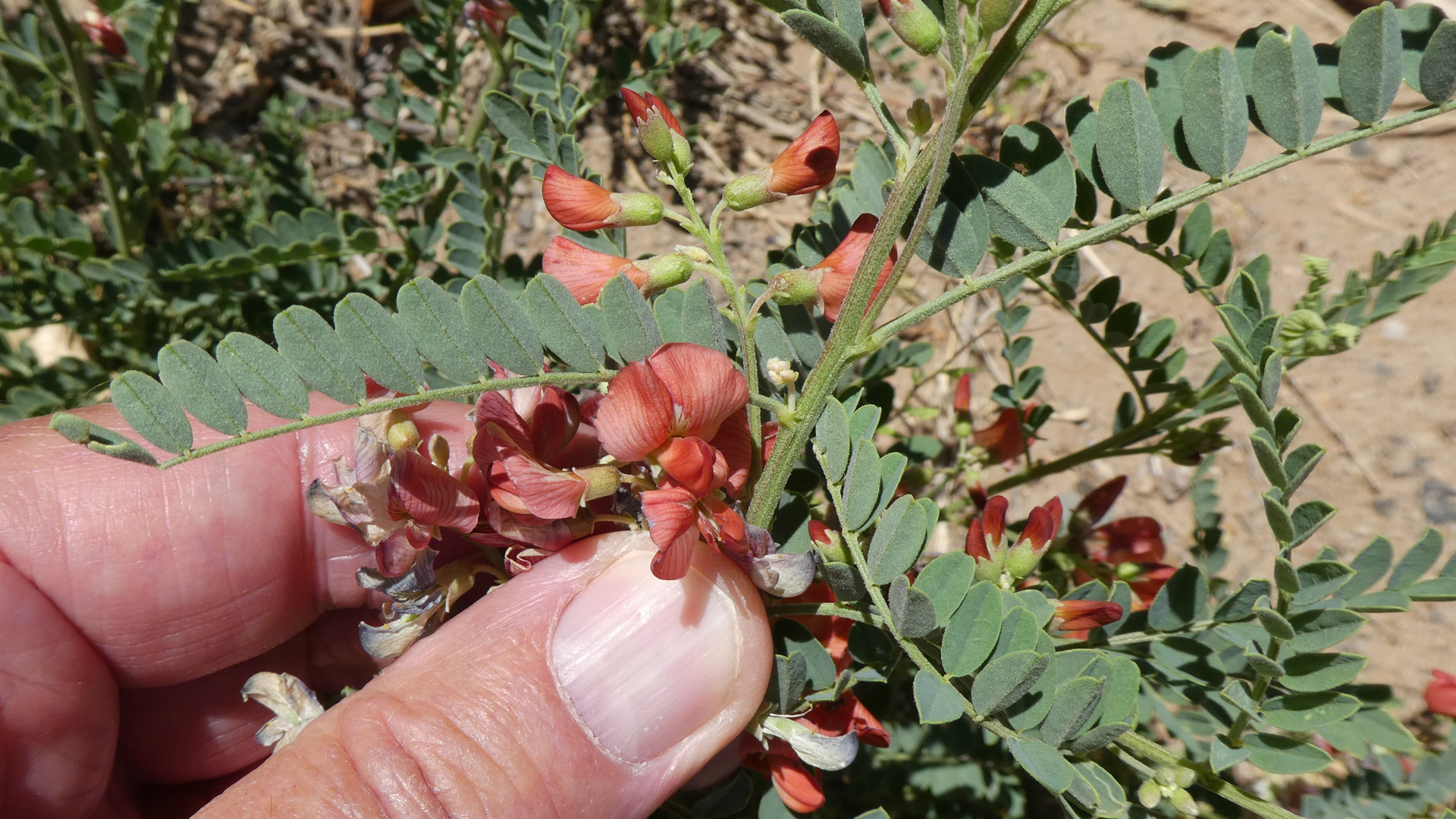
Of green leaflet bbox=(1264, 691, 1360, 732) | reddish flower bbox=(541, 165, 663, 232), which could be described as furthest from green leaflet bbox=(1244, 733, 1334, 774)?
reddish flower bbox=(541, 165, 663, 232)

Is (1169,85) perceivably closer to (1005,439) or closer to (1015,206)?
(1015,206)

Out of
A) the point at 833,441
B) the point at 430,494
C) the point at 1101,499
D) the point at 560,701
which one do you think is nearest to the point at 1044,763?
the point at 833,441

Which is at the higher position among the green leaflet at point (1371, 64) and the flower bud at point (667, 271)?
the green leaflet at point (1371, 64)

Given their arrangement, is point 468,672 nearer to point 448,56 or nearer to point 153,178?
point 448,56

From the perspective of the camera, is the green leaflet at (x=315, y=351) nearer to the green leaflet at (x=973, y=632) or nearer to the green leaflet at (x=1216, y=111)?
the green leaflet at (x=973, y=632)

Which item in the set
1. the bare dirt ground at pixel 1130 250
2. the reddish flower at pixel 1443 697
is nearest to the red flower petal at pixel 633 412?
the reddish flower at pixel 1443 697

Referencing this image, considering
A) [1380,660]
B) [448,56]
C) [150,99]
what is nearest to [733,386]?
[448,56]

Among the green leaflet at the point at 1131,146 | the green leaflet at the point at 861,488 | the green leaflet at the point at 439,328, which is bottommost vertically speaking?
the green leaflet at the point at 861,488
